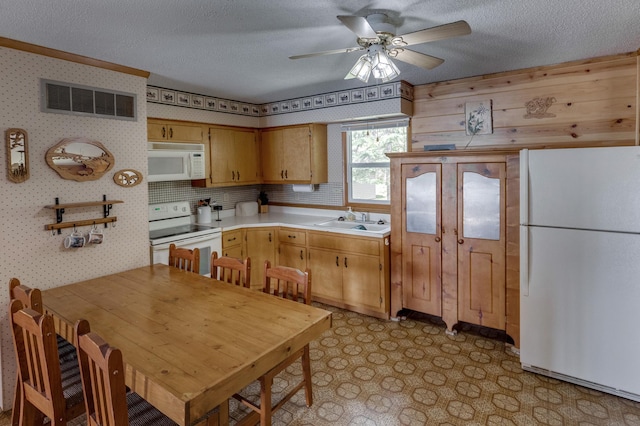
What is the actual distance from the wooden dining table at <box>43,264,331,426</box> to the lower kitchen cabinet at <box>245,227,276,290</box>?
4.81 ft

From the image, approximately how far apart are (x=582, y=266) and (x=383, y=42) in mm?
1936

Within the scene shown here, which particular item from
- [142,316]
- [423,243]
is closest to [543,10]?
[423,243]

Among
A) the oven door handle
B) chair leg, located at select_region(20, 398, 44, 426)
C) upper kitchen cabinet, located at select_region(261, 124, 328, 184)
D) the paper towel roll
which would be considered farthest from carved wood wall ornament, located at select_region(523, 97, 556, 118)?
chair leg, located at select_region(20, 398, 44, 426)

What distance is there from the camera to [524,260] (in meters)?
2.73

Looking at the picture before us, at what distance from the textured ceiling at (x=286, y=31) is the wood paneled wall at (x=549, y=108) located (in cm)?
18

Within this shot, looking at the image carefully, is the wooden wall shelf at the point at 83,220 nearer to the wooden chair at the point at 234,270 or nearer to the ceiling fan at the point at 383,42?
the wooden chair at the point at 234,270

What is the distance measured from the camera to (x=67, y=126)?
2670mm

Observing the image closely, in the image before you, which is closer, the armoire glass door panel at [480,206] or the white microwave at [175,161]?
the armoire glass door panel at [480,206]

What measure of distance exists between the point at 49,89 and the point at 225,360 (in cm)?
225

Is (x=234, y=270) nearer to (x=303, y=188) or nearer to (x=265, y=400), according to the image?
(x=265, y=400)

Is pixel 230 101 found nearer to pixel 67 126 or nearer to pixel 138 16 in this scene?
pixel 67 126

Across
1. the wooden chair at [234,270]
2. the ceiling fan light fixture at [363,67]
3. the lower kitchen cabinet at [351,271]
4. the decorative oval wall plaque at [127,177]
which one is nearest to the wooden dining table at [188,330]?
the wooden chair at [234,270]

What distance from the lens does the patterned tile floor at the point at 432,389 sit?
2299mm

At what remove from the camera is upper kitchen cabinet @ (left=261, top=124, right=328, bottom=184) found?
Answer: 14.5 feet
